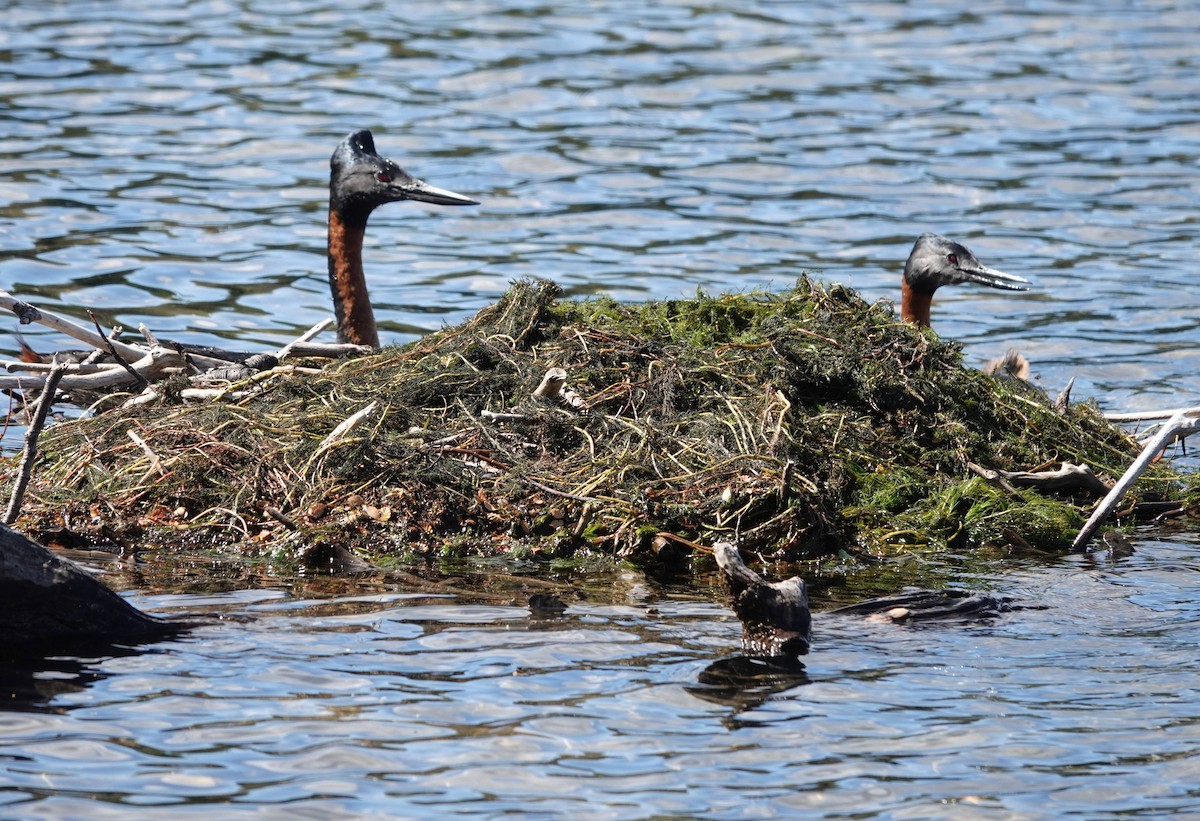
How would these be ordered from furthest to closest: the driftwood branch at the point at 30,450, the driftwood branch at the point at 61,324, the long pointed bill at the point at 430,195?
the long pointed bill at the point at 430,195 → the driftwood branch at the point at 61,324 → the driftwood branch at the point at 30,450

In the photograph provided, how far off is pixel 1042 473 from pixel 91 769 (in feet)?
15.3

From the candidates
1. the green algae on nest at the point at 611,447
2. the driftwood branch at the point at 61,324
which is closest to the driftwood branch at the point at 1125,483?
the green algae on nest at the point at 611,447

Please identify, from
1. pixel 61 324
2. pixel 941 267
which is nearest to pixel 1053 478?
pixel 941 267

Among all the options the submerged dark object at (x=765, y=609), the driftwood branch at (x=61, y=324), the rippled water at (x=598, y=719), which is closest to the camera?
the rippled water at (x=598, y=719)

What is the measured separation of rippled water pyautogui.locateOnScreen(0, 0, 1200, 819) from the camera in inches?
200

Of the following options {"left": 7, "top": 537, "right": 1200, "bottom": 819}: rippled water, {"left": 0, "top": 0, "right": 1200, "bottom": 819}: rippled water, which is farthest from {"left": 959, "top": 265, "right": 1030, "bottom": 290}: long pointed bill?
{"left": 7, "top": 537, "right": 1200, "bottom": 819}: rippled water

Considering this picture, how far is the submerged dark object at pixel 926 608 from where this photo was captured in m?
6.42

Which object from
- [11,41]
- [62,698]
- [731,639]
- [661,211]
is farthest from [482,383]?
[11,41]

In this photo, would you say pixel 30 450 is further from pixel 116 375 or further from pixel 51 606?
pixel 116 375

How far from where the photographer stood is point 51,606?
5789 mm

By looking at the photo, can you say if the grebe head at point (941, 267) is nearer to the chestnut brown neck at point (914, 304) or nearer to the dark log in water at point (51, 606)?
the chestnut brown neck at point (914, 304)

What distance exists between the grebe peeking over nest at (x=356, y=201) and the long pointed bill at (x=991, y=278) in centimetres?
304

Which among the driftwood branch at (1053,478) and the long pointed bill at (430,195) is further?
the long pointed bill at (430,195)

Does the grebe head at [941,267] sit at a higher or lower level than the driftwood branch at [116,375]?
higher
